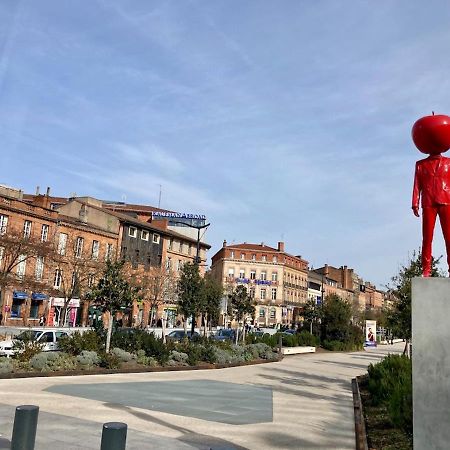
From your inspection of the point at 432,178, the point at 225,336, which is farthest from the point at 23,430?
the point at 225,336

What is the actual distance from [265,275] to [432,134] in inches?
3106

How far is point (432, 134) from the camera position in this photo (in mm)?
5996

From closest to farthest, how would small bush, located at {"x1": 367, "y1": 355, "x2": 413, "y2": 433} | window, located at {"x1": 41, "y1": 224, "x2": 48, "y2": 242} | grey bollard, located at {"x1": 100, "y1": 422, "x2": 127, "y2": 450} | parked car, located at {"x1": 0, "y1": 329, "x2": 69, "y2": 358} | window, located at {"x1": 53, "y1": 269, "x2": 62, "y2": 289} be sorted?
grey bollard, located at {"x1": 100, "y1": 422, "x2": 127, "y2": 450} < small bush, located at {"x1": 367, "y1": 355, "x2": 413, "y2": 433} < parked car, located at {"x1": 0, "y1": 329, "x2": 69, "y2": 358} < window, located at {"x1": 41, "y1": 224, "x2": 48, "y2": 242} < window, located at {"x1": 53, "y1": 269, "x2": 62, "y2": 289}

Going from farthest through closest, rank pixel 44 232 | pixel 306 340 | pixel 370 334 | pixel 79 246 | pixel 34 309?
1. pixel 79 246
2. pixel 370 334
3. pixel 44 232
4. pixel 34 309
5. pixel 306 340

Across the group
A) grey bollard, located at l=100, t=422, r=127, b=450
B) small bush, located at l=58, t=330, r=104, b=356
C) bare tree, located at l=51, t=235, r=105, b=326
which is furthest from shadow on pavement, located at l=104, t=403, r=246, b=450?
bare tree, located at l=51, t=235, r=105, b=326

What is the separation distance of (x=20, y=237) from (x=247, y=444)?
25.0 meters

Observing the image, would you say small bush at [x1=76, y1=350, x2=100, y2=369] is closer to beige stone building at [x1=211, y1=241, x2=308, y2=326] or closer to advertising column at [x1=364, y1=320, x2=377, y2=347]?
advertising column at [x1=364, y1=320, x2=377, y2=347]

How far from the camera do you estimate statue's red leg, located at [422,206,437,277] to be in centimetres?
618

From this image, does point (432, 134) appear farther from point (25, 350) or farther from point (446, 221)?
point (25, 350)

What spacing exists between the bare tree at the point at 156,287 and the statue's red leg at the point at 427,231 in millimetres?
39274

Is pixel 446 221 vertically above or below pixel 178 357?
above

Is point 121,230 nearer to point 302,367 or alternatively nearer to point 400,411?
point 302,367

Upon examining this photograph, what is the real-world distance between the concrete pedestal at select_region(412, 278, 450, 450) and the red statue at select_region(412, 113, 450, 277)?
0.71 metres

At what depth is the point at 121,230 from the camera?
164 feet
